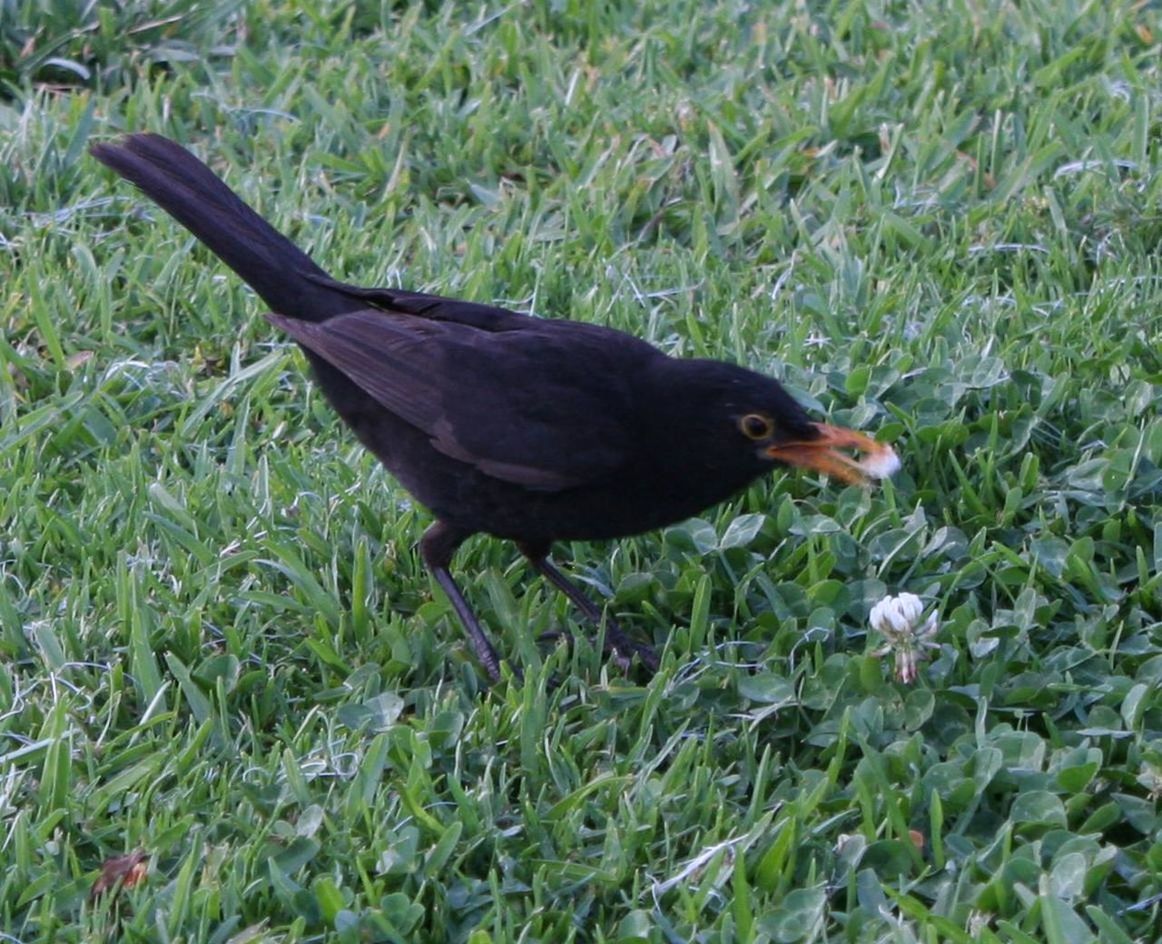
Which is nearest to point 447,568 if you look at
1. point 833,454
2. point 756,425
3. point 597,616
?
point 597,616

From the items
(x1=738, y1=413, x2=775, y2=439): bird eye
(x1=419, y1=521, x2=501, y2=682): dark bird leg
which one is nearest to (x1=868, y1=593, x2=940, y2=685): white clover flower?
(x1=738, y1=413, x2=775, y2=439): bird eye

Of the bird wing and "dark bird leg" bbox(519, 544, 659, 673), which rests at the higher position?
the bird wing

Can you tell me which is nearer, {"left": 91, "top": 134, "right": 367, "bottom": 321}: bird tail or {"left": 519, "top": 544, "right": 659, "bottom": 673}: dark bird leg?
{"left": 519, "top": 544, "right": 659, "bottom": 673}: dark bird leg

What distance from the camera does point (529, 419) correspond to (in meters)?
4.05

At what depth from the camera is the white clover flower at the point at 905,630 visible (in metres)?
3.75

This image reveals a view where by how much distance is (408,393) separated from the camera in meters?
4.17

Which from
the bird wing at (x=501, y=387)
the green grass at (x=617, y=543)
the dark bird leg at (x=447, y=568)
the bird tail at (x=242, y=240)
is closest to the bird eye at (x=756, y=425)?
the bird wing at (x=501, y=387)

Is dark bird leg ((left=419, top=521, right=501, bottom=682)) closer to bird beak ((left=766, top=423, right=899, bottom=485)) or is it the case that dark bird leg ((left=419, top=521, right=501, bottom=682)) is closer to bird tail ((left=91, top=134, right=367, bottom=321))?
bird tail ((left=91, top=134, right=367, bottom=321))

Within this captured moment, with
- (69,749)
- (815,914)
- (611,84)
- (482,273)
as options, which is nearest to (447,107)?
(611,84)

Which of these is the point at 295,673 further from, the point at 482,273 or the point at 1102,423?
the point at 1102,423

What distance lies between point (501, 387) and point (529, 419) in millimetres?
138

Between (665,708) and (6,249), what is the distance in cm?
292

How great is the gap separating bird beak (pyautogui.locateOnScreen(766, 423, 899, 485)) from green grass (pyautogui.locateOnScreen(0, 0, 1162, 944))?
0.31 metres

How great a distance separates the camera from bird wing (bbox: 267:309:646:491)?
397 cm
